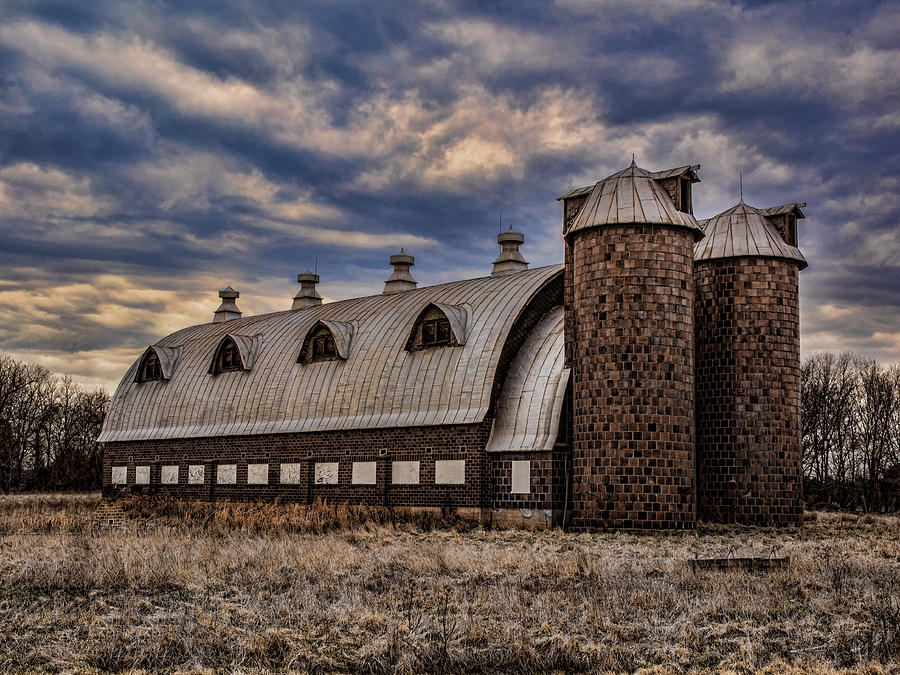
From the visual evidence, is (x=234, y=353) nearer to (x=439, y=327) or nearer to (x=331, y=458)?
(x=331, y=458)

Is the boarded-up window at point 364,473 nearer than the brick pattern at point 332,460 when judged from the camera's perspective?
No

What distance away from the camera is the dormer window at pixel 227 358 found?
139ft

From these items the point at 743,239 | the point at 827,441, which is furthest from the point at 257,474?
the point at 827,441

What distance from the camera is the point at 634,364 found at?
27297mm

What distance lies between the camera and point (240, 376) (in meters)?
41.5

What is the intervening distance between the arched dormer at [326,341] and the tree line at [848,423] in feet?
118

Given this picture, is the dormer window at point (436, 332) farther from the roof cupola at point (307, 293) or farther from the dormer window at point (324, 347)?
the roof cupola at point (307, 293)

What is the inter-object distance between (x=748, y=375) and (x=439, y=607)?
18.6m

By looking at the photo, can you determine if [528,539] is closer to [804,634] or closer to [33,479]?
[804,634]

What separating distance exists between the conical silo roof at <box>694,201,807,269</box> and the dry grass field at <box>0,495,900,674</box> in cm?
1059

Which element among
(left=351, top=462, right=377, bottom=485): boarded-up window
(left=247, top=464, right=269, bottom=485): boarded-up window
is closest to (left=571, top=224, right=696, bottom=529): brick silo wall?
(left=351, top=462, right=377, bottom=485): boarded-up window

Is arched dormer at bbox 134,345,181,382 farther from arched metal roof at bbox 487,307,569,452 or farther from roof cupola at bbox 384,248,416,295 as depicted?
arched metal roof at bbox 487,307,569,452

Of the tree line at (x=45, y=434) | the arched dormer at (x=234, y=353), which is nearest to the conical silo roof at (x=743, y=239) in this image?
the arched dormer at (x=234, y=353)

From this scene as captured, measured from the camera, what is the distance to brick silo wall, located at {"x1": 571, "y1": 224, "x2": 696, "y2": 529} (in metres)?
26.8
